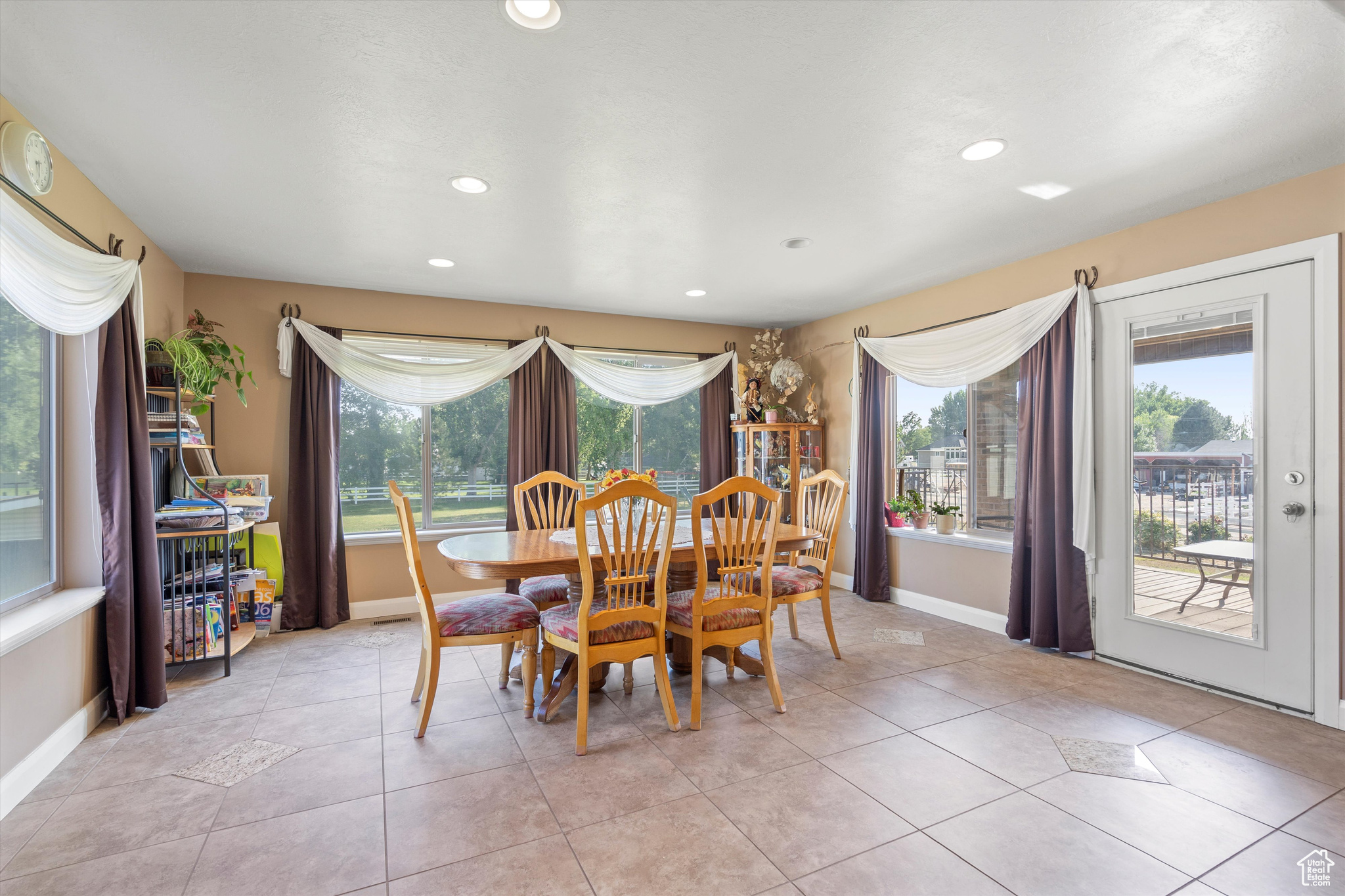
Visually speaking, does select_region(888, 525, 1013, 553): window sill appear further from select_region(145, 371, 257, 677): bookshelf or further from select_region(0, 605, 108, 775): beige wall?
select_region(0, 605, 108, 775): beige wall

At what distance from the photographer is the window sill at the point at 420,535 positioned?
185 inches

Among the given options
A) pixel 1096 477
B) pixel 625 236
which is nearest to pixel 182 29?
pixel 625 236

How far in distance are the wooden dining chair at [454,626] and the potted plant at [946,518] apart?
3089 millimetres

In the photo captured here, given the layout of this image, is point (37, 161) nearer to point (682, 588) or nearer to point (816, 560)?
point (682, 588)

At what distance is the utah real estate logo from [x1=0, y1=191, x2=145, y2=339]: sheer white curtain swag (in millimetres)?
4241

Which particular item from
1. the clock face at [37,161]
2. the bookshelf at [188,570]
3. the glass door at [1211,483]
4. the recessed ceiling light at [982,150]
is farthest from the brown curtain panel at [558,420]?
the glass door at [1211,483]

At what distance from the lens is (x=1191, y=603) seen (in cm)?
325

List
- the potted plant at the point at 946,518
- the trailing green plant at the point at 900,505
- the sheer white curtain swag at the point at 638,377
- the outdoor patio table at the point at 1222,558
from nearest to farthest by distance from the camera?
the outdoor patio table at the point at 1222,558 → the potted plant at the point at 946,518 → the trailing green plant at the point at 900,505 → the sheer white curtain swag at the point at 638,377

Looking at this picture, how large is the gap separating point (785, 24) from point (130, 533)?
3.34 meters

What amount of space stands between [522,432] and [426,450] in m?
0.76

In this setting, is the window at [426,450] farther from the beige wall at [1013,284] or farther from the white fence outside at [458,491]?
the beige wall at [1013,284]

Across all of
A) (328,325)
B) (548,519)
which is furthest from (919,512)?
(328,325)

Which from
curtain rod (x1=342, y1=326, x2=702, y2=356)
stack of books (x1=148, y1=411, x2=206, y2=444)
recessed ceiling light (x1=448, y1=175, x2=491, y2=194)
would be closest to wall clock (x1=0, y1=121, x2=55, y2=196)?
stack of books (x1=148, y1=411, x2=206, y2=444)

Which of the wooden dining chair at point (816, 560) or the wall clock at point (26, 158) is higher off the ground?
the wall clock at point (26, 158)
